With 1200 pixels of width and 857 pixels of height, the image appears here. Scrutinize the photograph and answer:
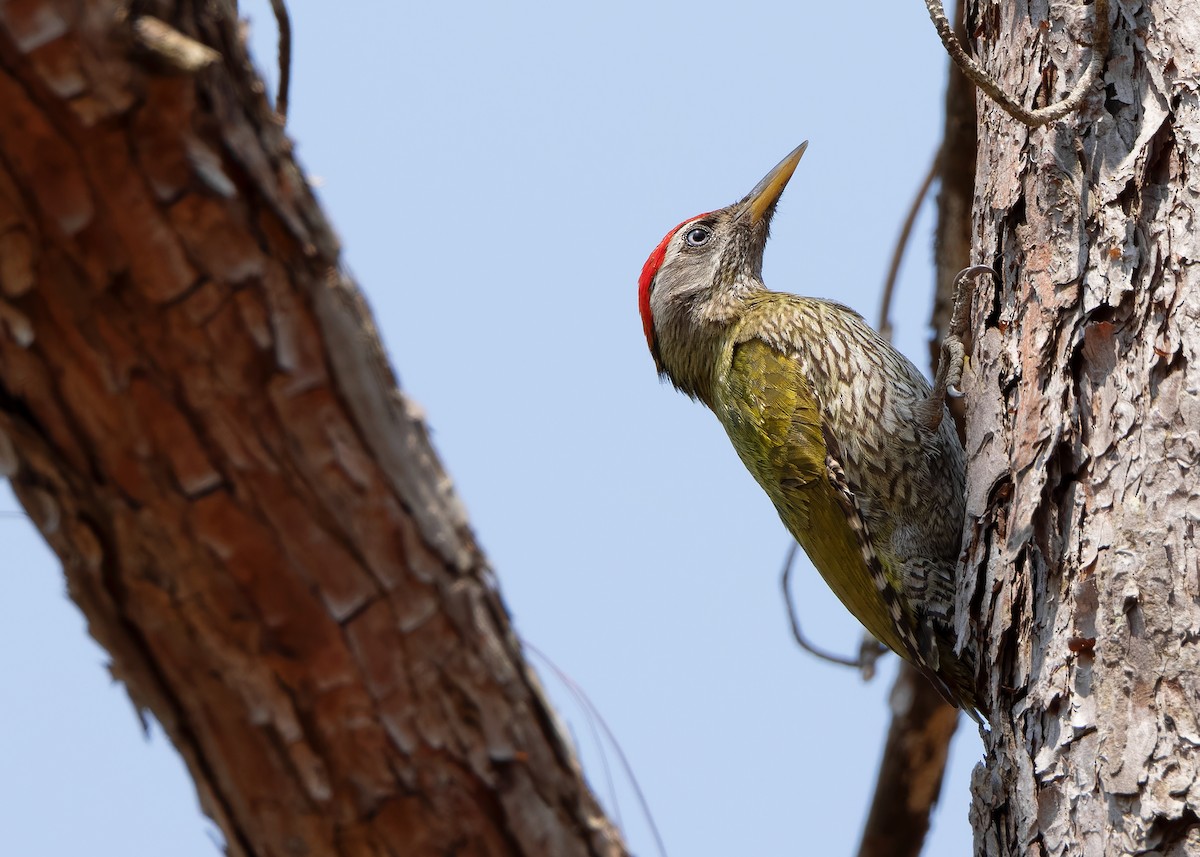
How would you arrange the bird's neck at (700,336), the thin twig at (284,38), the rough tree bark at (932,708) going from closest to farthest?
the thin twig at (284,38) → the rough tree bark at (932,708) → the bird's neck at (700,336)

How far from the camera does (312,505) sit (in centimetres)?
161

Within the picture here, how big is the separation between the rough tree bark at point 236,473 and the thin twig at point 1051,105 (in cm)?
184

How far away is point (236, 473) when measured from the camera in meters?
1.58

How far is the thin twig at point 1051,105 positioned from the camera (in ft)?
9.50

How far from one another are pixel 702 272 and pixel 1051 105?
86.6 inches

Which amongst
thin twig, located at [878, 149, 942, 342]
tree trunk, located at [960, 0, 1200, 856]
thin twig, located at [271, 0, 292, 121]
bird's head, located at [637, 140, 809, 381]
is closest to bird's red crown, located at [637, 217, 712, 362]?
bird's head, located at [637, 140, 809, 381]

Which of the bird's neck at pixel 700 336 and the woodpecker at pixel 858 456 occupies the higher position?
the bird's neck at pixel 700 336

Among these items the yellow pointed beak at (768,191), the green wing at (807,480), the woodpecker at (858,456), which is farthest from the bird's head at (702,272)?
the green wing at (807,480)

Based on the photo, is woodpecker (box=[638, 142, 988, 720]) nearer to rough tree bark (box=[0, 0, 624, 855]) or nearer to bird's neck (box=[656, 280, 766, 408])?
bird's neck (box=[656, 280, 766, 408])

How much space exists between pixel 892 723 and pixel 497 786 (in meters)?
3.22

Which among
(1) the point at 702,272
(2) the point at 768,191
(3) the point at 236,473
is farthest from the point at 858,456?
(3) the point at 236,473

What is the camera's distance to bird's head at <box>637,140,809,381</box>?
16.9 ft

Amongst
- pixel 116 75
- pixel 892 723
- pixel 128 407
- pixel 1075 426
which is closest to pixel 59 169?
pixel 116 75

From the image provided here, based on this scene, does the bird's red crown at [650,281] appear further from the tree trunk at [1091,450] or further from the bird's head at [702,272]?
the tree trunk at [1091,450]
